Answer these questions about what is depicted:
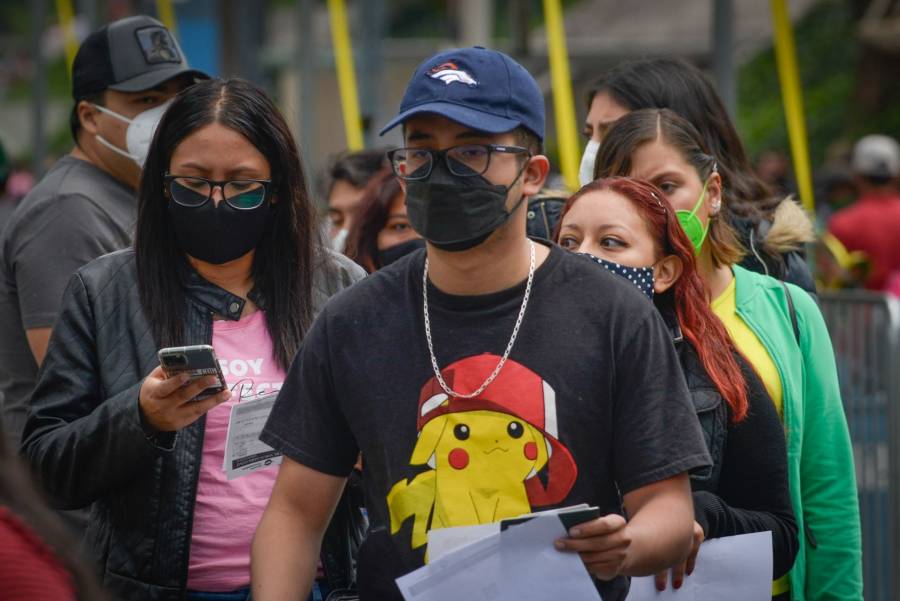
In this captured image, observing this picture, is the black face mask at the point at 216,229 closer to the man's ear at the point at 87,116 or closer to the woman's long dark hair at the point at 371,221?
the man's ear at the point at 87,116

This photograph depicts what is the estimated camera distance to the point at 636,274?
3.39 metres

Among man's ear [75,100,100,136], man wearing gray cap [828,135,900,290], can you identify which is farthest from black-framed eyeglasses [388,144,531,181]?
man wearing gray cap [828,135,900,290]

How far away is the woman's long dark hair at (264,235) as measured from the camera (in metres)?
3.49

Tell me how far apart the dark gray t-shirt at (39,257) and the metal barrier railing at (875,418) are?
12.7 feet

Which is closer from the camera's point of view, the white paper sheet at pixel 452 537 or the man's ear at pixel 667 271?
the white paper sheet at pixel 452 537

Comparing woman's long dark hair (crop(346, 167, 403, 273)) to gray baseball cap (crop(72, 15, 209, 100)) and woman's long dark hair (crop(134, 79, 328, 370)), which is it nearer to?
gray baseball cap (crop(72, 15, 209, 100))

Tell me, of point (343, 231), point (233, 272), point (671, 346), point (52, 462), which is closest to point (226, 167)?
point (233, 272)

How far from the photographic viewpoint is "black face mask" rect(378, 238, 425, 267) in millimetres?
5395

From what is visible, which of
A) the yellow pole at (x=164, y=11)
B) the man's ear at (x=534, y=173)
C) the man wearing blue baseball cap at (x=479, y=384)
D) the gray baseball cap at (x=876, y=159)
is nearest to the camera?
the man wearing blue baseball cap at (x=479, y=384)

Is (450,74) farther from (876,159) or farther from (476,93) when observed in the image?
(876,159)

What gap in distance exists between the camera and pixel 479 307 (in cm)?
276

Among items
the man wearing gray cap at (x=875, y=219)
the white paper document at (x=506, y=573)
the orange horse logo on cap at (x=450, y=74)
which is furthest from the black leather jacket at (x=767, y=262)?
the man wearing gray cap at (x=875, y=219)

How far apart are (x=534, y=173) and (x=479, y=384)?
0.46 meters

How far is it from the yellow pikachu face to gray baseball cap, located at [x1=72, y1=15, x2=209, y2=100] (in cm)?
222
